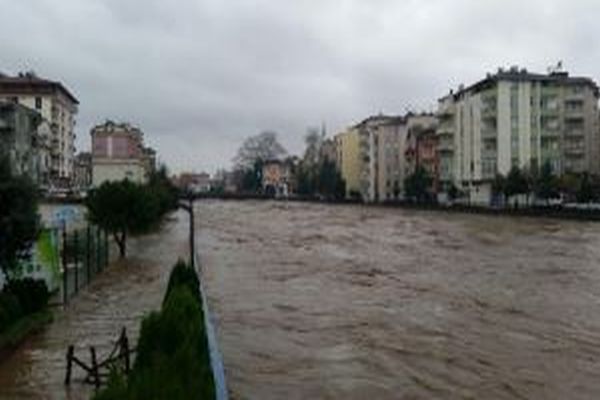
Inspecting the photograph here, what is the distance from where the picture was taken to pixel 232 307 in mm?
34000

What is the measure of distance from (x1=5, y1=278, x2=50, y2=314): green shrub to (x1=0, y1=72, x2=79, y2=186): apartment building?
105893 mm

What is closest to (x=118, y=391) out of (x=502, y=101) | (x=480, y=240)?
(x=480, y=240)

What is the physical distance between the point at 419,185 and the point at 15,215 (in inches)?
4967

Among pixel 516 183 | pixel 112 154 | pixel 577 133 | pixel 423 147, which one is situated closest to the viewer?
pixel 516 183

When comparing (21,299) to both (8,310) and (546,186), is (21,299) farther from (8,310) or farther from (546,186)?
(546,186)

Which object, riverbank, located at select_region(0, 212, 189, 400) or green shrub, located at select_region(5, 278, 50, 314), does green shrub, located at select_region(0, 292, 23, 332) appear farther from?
green shrub, located at select_region(5, 278, 50, 314)

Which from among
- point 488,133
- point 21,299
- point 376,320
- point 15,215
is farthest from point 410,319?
point 488,133

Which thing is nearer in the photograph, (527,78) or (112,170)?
(527,78)

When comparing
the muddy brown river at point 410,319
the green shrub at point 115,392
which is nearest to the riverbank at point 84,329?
the muddy brown river at point 410,319

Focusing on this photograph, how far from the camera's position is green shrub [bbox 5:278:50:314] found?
25.6 m

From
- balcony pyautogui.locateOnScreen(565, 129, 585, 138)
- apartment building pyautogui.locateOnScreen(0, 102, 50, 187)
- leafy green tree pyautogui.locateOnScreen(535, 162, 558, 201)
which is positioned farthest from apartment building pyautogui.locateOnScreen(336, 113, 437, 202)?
apartment building pyautogui.locateOnScreen(0, 102, 50, 187)

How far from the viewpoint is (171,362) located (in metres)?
11.5

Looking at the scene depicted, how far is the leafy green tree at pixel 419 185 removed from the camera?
149 metres

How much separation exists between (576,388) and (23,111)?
288ft
